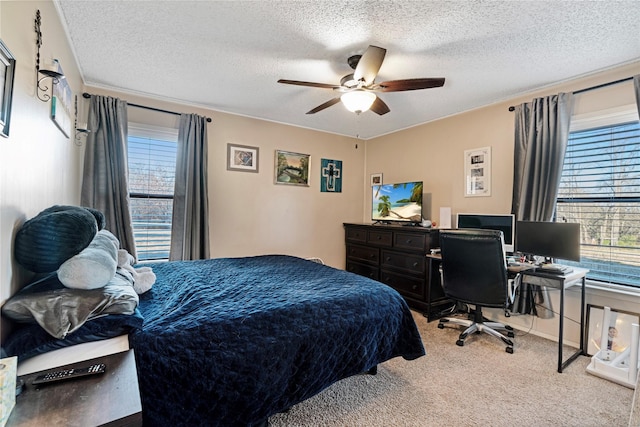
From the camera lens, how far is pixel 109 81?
296 cm

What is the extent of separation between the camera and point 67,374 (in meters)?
0.89

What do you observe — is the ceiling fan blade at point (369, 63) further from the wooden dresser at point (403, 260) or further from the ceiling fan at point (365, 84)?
the wooden dresser at point (403, 260)

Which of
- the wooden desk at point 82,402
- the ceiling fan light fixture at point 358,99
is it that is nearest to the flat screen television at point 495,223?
the ceiling fan light fixture at point 358,99

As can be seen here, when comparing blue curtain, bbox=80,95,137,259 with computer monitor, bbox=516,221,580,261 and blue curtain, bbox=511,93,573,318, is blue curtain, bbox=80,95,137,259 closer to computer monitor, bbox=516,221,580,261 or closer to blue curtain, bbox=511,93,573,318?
computer monitor, bbox=516,221,580,261

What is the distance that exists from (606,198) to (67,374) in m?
3.80

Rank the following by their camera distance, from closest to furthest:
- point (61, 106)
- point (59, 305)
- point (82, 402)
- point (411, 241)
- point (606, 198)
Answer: point (82, 402), point (59, 305), point (61, 106), point (606, 198), point (411, 241)

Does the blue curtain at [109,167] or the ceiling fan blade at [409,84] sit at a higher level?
the ceiling fan blade at [409,84]

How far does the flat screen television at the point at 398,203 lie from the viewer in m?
3.86

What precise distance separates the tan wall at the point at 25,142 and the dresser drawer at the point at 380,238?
3356mm

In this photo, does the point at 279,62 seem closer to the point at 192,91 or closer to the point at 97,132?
the point at 192,91

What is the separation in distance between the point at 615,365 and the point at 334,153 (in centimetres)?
387

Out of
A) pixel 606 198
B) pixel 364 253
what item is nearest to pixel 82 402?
pixel 606 198

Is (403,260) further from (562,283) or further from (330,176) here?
(330,176)

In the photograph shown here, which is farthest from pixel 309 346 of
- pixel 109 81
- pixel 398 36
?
pixel 109 81
